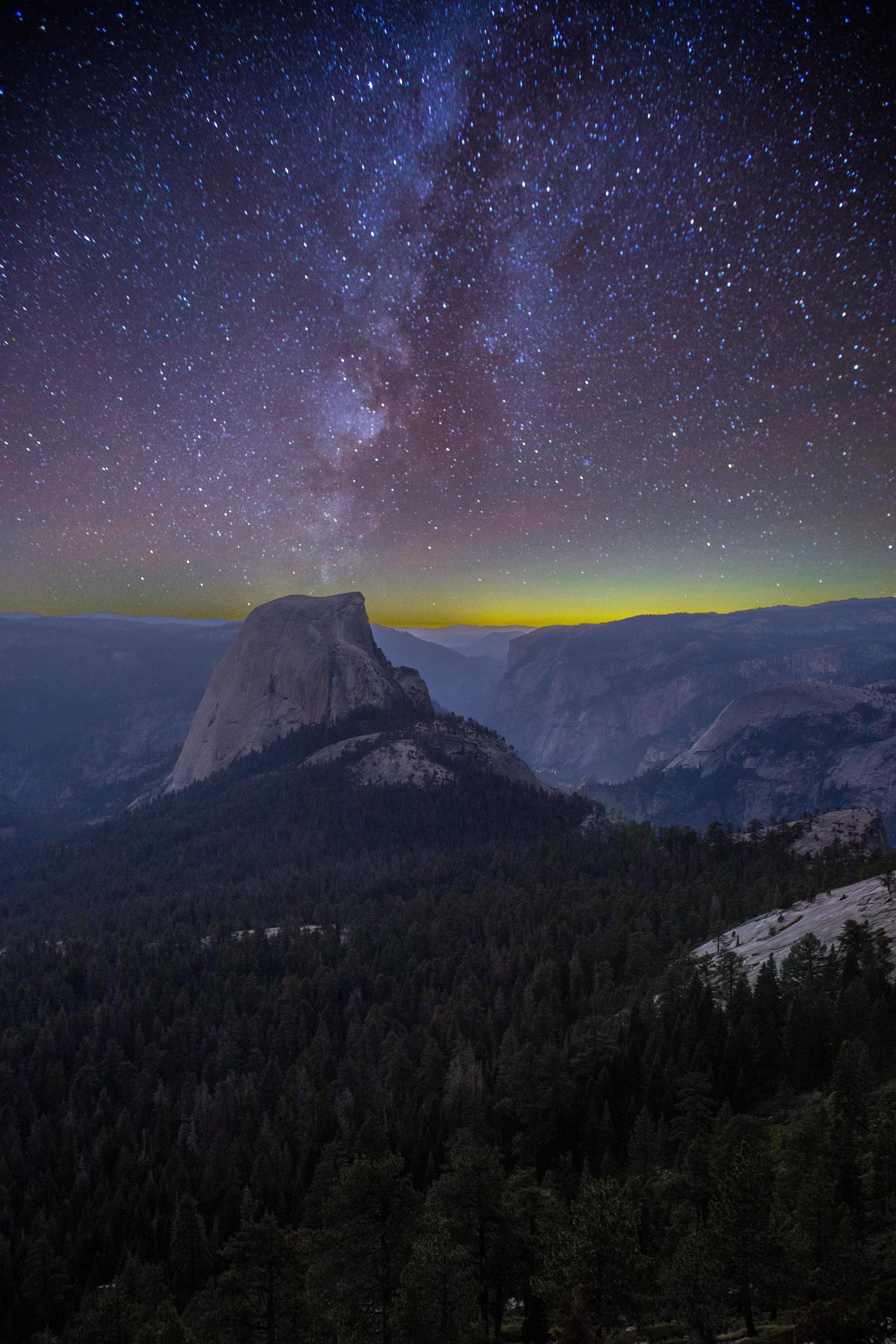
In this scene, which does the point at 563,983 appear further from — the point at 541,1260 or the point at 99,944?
the point at 99,944

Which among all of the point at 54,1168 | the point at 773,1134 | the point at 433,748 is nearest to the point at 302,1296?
the point at 773,1134

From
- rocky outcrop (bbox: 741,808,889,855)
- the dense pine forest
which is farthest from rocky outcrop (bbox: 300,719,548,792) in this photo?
rocky outcrop (bbox: 741,808,889,855)

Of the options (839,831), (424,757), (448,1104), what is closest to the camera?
(448,1104)

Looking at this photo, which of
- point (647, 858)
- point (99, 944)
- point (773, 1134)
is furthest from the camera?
point (647, 858)


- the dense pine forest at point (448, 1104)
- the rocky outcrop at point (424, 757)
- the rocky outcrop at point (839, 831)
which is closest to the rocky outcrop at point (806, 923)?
the dense pine forest at point (448, 1104)

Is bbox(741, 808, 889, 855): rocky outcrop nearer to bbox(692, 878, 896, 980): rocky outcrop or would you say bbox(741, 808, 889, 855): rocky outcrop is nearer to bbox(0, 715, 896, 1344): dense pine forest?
bbox(0, 715, 896, 1344): dense pine forest

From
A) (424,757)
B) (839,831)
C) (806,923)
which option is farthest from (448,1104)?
(424,757)

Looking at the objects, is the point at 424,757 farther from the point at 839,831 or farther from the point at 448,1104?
the point at 448,1104

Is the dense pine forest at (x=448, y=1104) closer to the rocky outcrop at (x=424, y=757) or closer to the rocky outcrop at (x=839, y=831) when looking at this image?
the rocky outcrop at (x=839, y=831)
